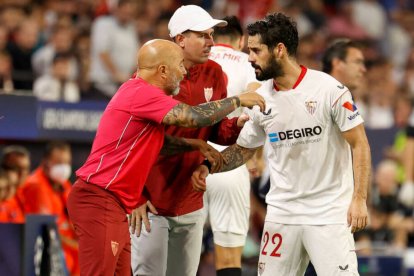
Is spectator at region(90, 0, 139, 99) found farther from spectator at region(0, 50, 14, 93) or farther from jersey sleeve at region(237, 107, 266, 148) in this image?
jersey sleeve at region(237, 107, 266, 148)

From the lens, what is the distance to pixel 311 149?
7109mm

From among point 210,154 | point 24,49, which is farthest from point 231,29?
point 24,49

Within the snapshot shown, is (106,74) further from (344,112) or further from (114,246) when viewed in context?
(344,112)

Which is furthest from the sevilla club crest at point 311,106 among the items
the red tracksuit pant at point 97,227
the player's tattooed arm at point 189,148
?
the red tracksuit pant at point 97,227

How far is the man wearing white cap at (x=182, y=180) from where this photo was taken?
7695mm

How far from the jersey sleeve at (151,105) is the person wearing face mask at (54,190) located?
4039 mm

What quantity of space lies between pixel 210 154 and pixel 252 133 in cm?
34

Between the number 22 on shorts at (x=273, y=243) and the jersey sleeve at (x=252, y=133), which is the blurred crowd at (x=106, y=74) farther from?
the number 22 on shorts at (x=273, y=243)

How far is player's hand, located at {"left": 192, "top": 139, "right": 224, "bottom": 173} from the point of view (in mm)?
7539

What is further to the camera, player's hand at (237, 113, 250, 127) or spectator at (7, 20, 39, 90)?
spectator at (7, 20, 39, 90)

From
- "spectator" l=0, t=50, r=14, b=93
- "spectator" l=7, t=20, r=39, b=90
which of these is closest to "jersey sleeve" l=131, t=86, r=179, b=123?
"spectator" l=0, t=50, r=14, b=93

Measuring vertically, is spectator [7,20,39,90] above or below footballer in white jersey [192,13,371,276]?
above

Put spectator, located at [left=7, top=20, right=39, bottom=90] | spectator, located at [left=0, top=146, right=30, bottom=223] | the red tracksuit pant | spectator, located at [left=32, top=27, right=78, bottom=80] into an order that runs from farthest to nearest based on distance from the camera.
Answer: spectator, located at [left=32, top=27, right=78, bottom=80] → spectator, located at [left=7, top=20, right=39, bottom=90] → spectator, located at [left=0, top=146, right=30, bottom=223] → the red tracksuit pant

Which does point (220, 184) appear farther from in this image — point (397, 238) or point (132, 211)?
point (397, 238)
